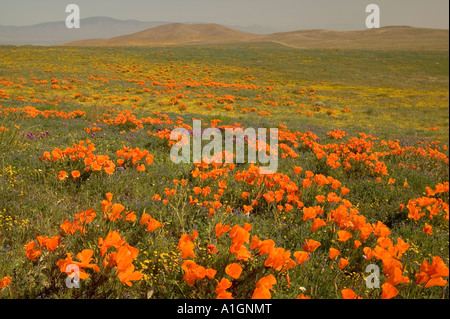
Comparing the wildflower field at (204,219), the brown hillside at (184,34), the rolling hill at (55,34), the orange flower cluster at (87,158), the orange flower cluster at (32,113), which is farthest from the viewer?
the brown hillside at (184,34)

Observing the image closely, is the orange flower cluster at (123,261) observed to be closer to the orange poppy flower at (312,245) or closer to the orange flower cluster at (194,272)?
the orange flower cluster at (194,272)

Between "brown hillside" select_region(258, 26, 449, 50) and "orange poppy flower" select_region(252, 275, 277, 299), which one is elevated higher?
"brown hillside" select_region(258, 26, 449, 50)

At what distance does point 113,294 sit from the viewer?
2.01 meters

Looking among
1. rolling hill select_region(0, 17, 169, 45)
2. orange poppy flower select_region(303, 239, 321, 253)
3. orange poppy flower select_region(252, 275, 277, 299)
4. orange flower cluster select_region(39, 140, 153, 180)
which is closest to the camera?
orange poppy flower select_region(252, 275, 277, 299)

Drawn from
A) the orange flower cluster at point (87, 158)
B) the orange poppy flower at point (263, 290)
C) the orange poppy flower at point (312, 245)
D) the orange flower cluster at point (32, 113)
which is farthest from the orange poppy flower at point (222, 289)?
the orange flower cluster at point (32, 113)

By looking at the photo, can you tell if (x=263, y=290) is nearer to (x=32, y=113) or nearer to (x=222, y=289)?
(x=222, y=289)

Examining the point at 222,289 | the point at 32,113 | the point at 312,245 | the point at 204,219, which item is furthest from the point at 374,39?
the point at 222,289

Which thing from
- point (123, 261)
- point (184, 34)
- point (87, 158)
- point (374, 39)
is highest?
point (184, 34)

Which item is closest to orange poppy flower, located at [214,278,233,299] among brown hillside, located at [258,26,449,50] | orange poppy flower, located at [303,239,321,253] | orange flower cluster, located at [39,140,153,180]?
orange poppy flower, located at [303,239,321,253]

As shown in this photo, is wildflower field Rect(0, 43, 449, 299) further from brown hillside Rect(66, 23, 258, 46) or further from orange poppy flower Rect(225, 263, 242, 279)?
brown hillside Rect(66, 23, 258, 46)

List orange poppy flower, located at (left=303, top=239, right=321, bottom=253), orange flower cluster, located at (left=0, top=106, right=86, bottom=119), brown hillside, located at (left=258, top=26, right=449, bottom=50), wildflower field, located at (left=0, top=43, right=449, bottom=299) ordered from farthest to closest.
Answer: brown hillside, located at (left=258, top=26, right=449, bottom=50)
orange flower cluster, located at (left=0, top=106, right=86, bottom=119)
orange poppy flower, located at (left=303, top=239, right=321, bottom=253)
wildflower field, located at (left=0, top=43, right=449, bottom=299)

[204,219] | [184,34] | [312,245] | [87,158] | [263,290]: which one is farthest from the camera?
[184,34]

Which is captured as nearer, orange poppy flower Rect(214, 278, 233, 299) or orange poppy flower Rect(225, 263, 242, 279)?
orange poppy flower Rect(214, 278, 233, 299)
